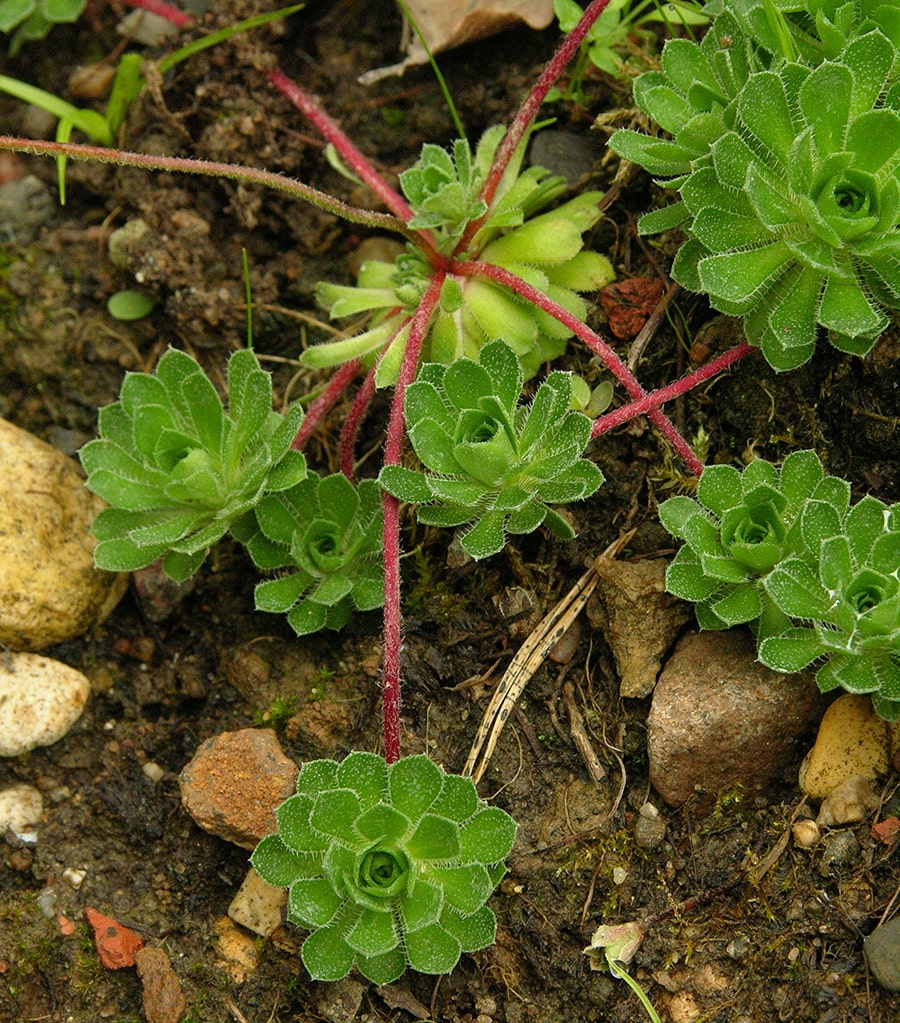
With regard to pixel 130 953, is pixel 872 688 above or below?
above

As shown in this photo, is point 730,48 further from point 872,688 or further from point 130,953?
point 130,953

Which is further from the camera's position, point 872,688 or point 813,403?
point 813,403

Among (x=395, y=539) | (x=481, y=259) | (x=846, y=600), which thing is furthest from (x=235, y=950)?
(x=481, y=259)

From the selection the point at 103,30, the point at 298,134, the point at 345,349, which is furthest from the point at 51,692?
the point at 103,30

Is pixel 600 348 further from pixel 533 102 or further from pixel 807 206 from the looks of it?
pixel 533 102

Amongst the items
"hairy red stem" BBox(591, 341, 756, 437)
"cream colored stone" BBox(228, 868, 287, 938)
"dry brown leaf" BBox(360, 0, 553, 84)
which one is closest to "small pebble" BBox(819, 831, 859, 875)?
"hairy red stem" BBox(591, 341, 756, 437)

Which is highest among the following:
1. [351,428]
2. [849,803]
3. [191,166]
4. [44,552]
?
[191,166]
